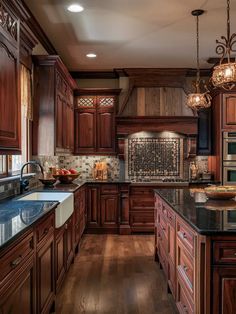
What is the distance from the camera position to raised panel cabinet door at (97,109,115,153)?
21.8ft

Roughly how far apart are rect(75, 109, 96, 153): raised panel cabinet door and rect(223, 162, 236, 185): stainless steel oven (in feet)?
7.92

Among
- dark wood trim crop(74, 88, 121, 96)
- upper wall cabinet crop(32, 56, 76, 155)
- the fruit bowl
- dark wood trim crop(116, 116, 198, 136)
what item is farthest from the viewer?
dark wood trim crop(74, 88, 121, 96)

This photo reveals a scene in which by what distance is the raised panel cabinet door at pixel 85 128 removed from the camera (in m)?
6.64

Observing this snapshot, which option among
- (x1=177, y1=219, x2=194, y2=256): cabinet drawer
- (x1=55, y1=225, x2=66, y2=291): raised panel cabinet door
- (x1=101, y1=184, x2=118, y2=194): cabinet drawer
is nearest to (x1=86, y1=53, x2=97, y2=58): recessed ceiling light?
(x1=101, y1=184, x2=118, y2=194): cabinet drawer

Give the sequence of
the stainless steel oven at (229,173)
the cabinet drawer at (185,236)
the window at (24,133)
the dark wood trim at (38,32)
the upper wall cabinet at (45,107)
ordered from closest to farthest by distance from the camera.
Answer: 1. the cabinet drawer at (185,236)
2. the window at (24,133)
3. the dark wood trim at (38,32)
4. the upper wall cabinet at (45,107)
5. the stainless steel oven at (229,173)

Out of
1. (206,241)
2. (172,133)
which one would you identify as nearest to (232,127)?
(172,133)

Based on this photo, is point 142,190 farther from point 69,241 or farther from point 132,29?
point 132,29

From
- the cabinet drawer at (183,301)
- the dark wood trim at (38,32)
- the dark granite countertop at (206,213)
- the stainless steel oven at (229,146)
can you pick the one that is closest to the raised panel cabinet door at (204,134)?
the stainless steel oven at (229,146)

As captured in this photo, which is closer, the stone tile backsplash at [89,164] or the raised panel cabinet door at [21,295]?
the raised panel cabinet door at [21,295]

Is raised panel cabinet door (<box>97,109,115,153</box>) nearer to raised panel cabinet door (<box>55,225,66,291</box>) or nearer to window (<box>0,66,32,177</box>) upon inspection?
window (<box>0,66,32,177</box>)

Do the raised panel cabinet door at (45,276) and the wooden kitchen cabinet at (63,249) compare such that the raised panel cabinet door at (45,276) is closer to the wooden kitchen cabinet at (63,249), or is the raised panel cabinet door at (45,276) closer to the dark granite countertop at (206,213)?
the wooden kitchen cabinet at (63,249)

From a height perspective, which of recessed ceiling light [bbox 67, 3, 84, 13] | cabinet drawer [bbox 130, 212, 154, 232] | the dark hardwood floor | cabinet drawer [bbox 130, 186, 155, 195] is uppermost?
recessed ceiling light [bbox 67, 3, 84, 13]

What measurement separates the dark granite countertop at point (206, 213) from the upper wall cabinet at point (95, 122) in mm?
3207

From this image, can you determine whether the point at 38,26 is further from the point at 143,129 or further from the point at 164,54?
the point at 143,129
